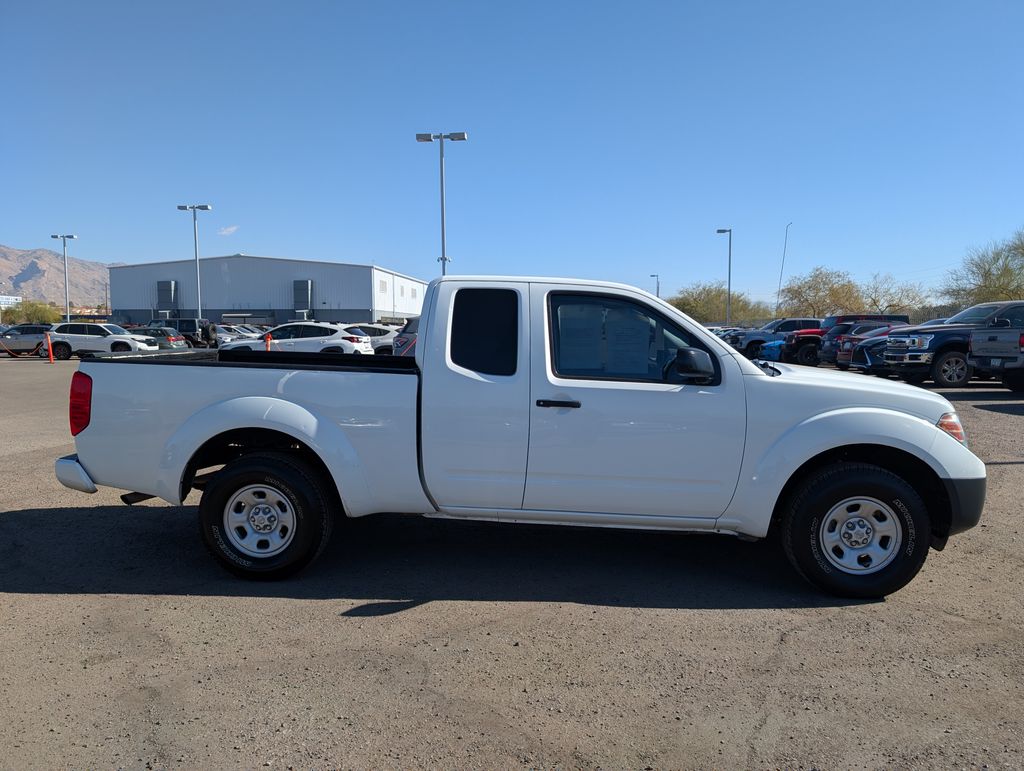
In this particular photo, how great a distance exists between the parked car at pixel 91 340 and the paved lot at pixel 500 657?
25.7 m

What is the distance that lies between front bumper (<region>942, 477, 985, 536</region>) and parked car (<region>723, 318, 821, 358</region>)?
24.7 m

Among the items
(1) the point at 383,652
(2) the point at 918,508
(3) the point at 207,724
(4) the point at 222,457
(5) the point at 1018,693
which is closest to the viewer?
(3) the point at 207,724

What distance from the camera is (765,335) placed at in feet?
97.5

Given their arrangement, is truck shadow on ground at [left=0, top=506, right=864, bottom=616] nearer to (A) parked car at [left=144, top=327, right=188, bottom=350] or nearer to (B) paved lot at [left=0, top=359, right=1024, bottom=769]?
(B) paved lot at [left=0, top=359, right=1024, bottom=769]

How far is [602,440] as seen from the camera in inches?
164

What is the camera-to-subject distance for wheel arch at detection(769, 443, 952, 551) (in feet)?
14.0

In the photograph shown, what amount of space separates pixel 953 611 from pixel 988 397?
11.8m

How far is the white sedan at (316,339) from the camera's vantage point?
24.6m

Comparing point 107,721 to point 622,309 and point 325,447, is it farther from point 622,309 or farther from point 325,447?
point 622,309

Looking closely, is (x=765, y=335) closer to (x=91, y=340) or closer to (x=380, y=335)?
(x=380, y=335)

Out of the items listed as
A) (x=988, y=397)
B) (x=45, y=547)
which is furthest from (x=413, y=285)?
(x=45, y=547)

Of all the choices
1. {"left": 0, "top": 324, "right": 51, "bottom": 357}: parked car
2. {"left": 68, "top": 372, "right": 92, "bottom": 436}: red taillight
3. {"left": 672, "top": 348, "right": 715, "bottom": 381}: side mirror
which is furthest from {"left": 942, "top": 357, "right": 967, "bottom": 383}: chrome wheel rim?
{"left": 0, "top": 324, "right": 51, "bottom": 357}: parked car

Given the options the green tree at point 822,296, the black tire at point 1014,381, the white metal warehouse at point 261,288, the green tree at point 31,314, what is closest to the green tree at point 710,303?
the green tree at point 822,296

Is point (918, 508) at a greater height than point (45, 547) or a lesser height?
greater
